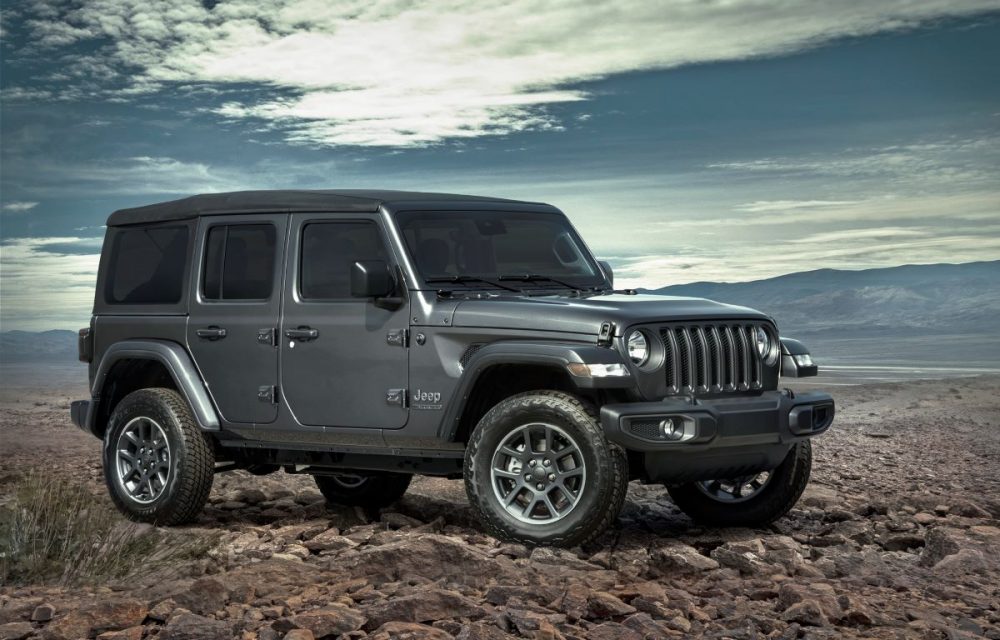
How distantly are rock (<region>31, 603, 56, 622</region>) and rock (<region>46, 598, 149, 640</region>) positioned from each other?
6 cm

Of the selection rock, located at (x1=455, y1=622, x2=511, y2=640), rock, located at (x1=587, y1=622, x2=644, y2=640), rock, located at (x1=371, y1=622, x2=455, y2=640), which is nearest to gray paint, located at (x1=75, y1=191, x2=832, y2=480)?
rock, located at (x1=587, y1=622, x2=644, y2=640)

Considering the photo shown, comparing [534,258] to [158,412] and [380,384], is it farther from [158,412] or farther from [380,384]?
[158,412]

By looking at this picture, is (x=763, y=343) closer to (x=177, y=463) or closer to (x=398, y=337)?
(x=398, y=337)

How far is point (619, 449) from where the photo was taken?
7934 millimetres

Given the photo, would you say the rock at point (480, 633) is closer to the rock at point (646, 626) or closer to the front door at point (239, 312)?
the rock at point (646, 626)

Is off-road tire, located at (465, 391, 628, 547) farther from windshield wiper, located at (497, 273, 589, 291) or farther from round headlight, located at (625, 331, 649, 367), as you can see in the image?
windshield wiper, located at (497, 273, 589, 291)

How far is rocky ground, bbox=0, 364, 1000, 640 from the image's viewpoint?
6387 millimetres

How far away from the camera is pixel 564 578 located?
7.41 metres

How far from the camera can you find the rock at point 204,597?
6703 mm

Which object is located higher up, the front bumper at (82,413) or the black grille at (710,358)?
the black grille at (710,358)

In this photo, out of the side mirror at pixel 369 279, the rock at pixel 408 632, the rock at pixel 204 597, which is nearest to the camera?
the rock at pixel 408 632

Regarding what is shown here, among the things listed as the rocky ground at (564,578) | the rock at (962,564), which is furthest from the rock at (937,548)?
the rock at (962,564)

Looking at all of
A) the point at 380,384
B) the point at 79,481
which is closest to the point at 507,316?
the point at 380,384

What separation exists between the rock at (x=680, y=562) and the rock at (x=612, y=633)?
1.45m
